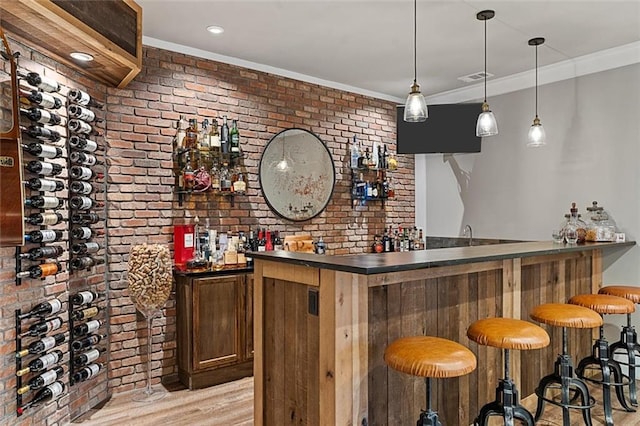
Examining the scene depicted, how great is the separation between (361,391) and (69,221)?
2265 mm

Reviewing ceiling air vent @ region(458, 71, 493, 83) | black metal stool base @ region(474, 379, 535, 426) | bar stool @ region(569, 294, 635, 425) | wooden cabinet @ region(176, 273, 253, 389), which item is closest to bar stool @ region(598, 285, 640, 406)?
bar stool @ region(569, 294, 635, 425)

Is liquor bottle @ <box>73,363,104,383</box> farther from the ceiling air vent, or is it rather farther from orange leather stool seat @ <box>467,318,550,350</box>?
the ceiling air vent

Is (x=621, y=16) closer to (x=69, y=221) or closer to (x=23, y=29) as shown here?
(x=23, y=29)

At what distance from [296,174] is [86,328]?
2360mm

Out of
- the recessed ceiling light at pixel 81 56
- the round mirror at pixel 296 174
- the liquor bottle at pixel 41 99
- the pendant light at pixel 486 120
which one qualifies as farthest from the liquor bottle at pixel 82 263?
the pendant light at pixel 486 120

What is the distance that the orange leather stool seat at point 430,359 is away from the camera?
1939 mm

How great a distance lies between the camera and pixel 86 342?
321cm

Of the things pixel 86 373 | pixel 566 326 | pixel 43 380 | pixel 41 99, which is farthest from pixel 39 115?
pixel 566 326

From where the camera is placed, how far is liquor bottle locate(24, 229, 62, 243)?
9.02 ft

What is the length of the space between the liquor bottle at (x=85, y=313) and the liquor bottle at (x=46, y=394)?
0.42 m

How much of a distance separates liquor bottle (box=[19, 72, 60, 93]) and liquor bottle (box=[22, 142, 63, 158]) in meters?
0.35

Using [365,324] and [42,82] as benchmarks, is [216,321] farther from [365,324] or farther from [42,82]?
[42,82]

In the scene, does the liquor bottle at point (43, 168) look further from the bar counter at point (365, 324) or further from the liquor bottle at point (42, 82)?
the bar counter at point (365, 324)

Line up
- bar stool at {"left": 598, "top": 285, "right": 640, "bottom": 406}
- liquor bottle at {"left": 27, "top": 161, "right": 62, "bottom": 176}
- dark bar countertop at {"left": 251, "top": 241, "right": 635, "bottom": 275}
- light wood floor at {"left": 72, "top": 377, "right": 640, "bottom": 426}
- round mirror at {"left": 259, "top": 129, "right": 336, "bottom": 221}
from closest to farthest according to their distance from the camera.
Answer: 1. dark bar countertop at {"left": 251, "top": 241, "right": 635, "bottom": 275}
2. liquor bottle at {"left": 27, "top": 161, "right": 62, "bottom": 176}
3. light wood floor at {"left": 72, "top": 377, "right": 640, "bottom": 426}
4. bar stool at {"left": 598, "top": 285, "right": 640, "bottom": 406}
5. round mirror at {"left": 259, "top": 129, "right": 336, "bottom": 221}
